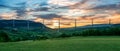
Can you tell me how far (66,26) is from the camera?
1362 cm

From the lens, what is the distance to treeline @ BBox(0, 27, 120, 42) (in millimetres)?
11182

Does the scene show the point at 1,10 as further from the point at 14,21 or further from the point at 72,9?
the point at 72,9

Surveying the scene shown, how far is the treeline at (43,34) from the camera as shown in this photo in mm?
11182

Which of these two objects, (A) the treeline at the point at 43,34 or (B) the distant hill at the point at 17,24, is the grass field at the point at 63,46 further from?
(B) the distant hill at the point at 17,24

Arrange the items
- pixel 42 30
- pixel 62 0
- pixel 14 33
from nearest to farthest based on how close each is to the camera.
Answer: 1. pixel 14 33
2. pixel 42 30
3. pixel 62 0

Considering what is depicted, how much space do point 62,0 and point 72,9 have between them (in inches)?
19.4

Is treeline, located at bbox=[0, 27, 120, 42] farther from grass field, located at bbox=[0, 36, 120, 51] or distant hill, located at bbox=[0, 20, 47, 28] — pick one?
grass field, located at bbox=[0, 36, 120, 51]

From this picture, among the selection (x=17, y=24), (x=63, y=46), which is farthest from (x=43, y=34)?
(x=63, y=46)

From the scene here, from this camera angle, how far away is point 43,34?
12.5 meters

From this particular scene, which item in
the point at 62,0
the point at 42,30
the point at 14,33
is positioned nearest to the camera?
the point at 14,33

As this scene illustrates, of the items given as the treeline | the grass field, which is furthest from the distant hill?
the grass field

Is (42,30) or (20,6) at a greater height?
(20,6)

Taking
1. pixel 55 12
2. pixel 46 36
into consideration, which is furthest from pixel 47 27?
pixel 46 36

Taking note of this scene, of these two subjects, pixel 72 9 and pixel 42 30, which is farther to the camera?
pixel 72 9
